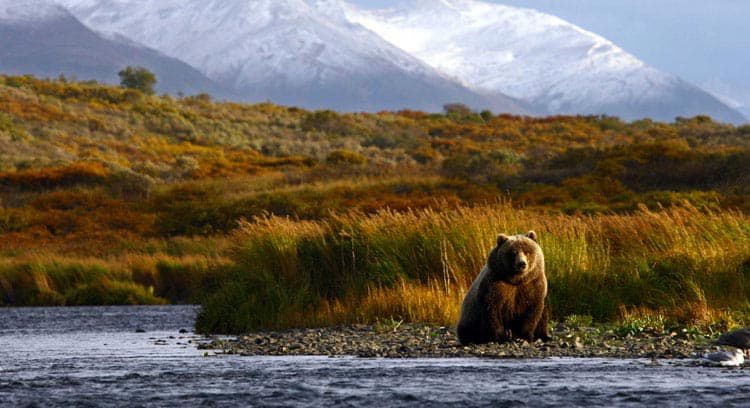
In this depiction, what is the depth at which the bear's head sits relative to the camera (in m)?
12.6

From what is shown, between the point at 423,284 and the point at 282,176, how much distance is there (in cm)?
3289

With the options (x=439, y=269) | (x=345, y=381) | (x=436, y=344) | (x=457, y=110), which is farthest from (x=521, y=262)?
(x=457, y=110)

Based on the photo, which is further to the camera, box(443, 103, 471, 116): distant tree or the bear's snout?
box(443, 103, 471, 116): distant tree

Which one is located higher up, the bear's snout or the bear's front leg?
the bear's snout

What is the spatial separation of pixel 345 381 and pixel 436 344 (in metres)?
3.11

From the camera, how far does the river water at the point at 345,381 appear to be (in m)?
Result: 10.0

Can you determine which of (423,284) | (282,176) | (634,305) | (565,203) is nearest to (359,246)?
(423,284)

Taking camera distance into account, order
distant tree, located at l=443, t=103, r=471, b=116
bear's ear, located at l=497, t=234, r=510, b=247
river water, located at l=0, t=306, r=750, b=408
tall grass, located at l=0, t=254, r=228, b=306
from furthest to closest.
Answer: distant tree, located at l=443, t=103, r=471, b=116 < tall grass, located at l=0, t=254, r=228, b=306 < bear's ear, located at l=497, t=234, r=510, b=247 < river water, located at l=0, t=306, r=750, b=408

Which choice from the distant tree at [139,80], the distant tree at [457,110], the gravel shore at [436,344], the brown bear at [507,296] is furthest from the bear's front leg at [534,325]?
the distant tree at [139,80]

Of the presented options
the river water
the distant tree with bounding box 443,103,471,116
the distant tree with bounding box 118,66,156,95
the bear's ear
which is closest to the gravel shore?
the river water

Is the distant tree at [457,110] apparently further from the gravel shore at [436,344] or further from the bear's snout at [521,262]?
the bear's snout at [521,262]

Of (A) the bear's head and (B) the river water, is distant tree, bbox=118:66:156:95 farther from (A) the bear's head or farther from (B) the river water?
(A) the bear's head

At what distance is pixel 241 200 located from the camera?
43.5 metres

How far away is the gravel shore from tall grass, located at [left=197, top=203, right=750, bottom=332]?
116 centimetres
